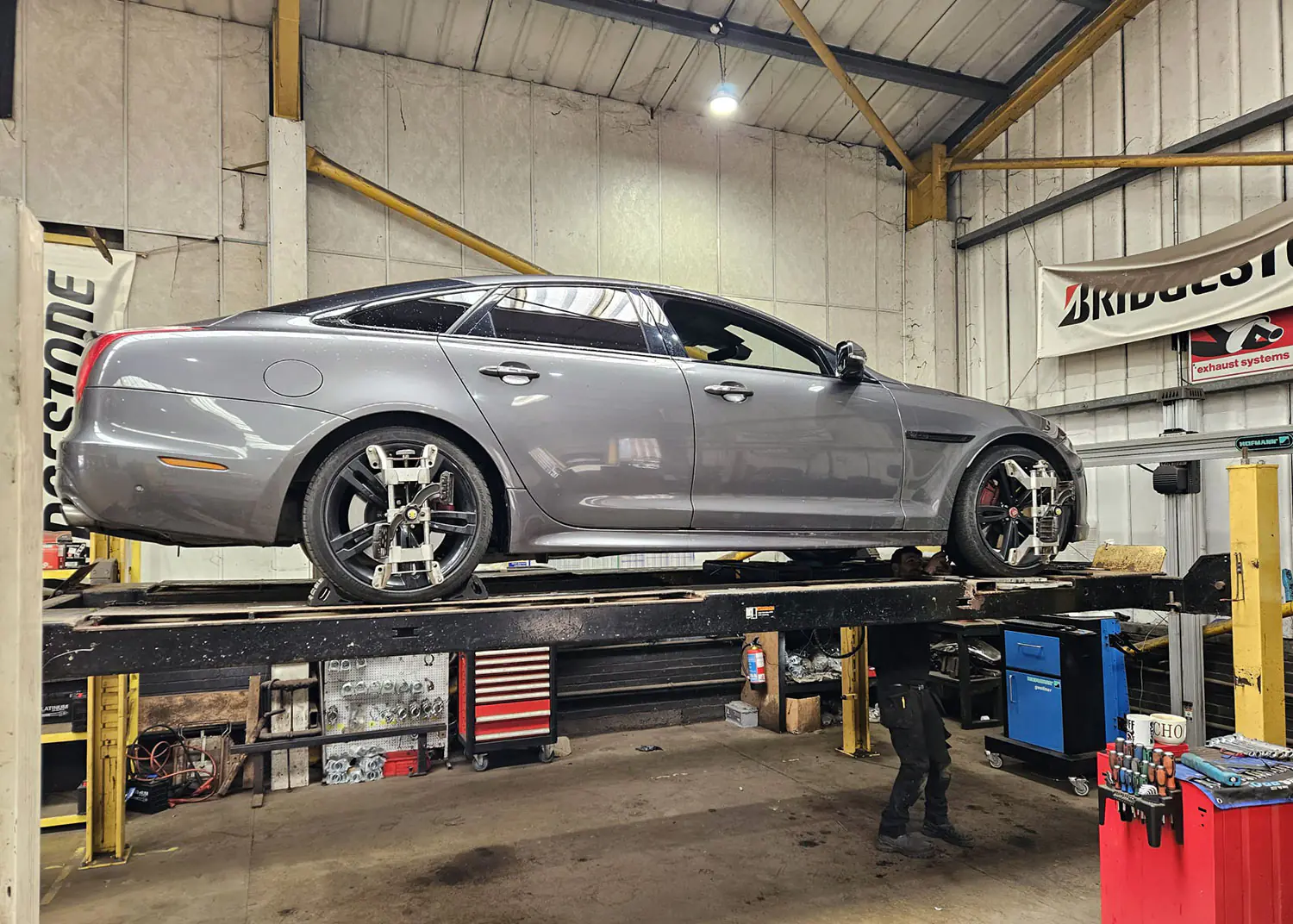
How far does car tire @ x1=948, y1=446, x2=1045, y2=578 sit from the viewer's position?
3.23 metres

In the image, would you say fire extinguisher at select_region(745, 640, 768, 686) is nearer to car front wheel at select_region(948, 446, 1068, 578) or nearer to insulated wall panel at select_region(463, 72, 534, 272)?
car front wheel at select_region(948, 446, 1068, 578)

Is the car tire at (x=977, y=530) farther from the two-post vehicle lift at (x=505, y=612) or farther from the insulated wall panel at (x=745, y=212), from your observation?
the insulated wall panel at (x=745, y=212)

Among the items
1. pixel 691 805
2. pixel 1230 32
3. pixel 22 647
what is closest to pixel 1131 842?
pixel 691 805

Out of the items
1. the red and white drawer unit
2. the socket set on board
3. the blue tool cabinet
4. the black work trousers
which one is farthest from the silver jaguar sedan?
the red and white drawer unit

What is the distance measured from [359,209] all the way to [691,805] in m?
4.84

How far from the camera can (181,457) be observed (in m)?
2.14

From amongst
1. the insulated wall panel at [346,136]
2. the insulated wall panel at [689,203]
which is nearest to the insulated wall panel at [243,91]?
the insulated wall panel at [346,136]

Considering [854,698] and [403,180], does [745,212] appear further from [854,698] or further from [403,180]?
[854,698]

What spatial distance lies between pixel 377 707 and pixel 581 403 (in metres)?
3.44

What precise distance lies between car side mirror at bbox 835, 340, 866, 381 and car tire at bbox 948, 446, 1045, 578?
0.66 metres

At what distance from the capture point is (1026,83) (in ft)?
23.4

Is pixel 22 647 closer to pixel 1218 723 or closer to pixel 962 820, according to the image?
pixel 962 820

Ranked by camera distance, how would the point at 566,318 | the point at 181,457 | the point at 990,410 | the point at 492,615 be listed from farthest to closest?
the point at 990,410 < the point at 566,318 < the point at 492,615 < the point at 181,457

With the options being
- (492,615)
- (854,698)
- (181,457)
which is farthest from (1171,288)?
(181,457)
